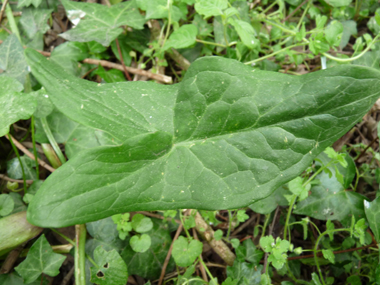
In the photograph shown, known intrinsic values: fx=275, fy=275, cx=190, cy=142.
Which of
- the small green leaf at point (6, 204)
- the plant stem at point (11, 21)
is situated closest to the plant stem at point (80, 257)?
the small green leaf at point (6, 204)

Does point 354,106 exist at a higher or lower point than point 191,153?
higher

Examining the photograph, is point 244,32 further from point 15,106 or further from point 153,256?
point 153,256

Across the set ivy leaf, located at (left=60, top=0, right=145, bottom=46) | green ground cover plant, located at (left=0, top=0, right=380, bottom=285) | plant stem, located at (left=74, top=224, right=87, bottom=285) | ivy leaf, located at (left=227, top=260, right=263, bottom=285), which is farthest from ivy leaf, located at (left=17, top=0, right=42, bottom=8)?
ivy leaf, located at (left=227, top=260, right=263, bottom=285)

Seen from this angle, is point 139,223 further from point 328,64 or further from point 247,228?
point 328,64

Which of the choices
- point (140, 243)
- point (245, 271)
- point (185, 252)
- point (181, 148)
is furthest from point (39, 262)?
point (245, 271)

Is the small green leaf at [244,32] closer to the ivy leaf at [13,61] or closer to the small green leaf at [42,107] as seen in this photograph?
the small green leaf at [42,107]

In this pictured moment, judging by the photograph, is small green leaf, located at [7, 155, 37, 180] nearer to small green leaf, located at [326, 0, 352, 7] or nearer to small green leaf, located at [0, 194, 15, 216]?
small green leaf, located at [0, 194, 15, 216]

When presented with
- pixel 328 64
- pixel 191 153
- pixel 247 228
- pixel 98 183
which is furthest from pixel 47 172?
pixel 328 64
